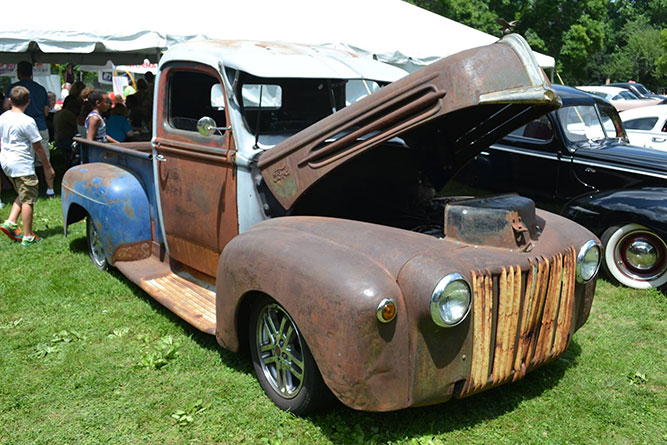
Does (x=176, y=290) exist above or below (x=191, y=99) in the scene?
below

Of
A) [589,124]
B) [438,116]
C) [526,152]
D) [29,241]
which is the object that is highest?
[438,116]

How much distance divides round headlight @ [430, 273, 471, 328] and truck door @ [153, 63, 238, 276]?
1.64 m

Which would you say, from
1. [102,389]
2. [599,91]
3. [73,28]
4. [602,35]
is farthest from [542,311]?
[602,35]

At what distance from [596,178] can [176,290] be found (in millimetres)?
4315

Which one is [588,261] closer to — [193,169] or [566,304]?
[566,304]

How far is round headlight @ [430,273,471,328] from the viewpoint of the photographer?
8.41ft

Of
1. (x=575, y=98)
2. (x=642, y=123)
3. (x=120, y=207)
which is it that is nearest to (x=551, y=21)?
(x=642, y=123)

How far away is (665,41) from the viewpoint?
41031 millimetres

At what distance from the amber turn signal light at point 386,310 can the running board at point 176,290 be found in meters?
1.43

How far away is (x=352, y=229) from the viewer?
10.0 ft

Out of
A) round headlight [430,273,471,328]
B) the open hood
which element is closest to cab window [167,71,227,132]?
the open hood

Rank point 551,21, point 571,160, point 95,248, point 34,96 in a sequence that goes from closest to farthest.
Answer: point 95,248, point 571,160, point 34,96, point 551,21

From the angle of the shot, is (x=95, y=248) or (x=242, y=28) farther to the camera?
(x=242, y=28)

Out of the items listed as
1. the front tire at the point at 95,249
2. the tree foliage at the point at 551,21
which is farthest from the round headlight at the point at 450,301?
the tree foliage at the point at 551,21
